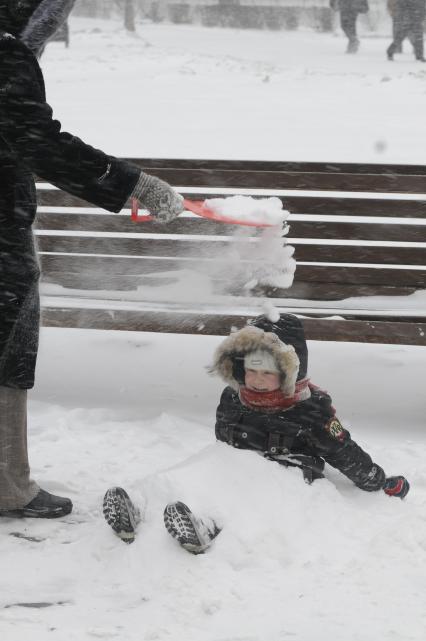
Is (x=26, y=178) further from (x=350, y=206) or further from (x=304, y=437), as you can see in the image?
(x=350, y=206)

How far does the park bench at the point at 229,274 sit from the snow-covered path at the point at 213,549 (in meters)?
0.53

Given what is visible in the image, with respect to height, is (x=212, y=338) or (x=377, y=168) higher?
(x=377, y=168)

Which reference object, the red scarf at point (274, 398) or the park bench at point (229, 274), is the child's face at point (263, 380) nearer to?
the red scarf at point (274, 398)

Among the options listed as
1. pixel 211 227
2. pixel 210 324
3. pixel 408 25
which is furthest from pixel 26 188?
pixel 408 25

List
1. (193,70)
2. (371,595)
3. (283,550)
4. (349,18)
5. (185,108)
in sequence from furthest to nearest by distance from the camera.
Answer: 1. (349,18)
2. (193,70)
3. (185,108)
4. (283,550)
5. (371,595)

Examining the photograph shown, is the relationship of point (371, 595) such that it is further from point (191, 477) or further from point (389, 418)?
point (389, 418)

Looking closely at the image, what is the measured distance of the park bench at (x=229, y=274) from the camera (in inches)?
181

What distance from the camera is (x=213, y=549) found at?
3.10m

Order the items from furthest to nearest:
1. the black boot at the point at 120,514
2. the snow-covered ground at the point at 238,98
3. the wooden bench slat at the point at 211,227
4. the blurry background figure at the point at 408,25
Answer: the blurry background figure at the point at 408,25
the snow-covered ground at the point at 238,98
the wooden bench slat at the point at 211,227
the black boot at the point at 120,514

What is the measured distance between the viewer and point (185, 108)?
46.7ft

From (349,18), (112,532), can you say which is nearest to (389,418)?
(112,532)

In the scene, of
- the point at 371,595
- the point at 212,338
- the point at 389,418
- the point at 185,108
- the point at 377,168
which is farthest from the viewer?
the point at 185,108

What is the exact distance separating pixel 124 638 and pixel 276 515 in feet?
2.47

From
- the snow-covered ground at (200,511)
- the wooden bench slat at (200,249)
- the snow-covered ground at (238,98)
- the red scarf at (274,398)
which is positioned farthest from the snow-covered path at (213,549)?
the snow-covered ground at (238,98)
